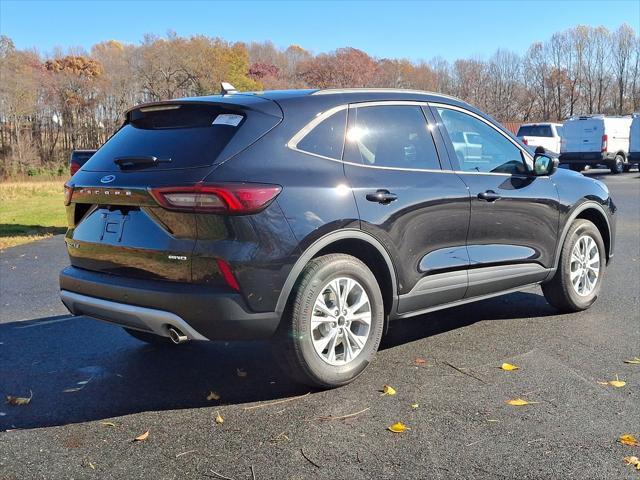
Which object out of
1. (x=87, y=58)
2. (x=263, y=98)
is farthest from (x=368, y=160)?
(x=87, y=58)

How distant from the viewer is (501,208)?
501 centimetres

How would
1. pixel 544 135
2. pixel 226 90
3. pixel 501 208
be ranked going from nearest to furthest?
pixel 226 90 < pixel 501 208 < pixel 544 135

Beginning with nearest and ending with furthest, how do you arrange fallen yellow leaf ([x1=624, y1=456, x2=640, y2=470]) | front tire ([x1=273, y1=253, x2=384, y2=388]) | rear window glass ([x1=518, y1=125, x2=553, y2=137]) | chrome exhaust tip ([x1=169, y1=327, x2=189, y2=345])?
fallen yellow leaf ([x1=624, y1=456, x2=640, y2=470]) → chrome exhaust tip ([x1=169, y1=327, x2=189, y2=345]) → front tire ([x1=273, y1=253, x2=384, y2=388]) → rear window glass ([x1=518, y1=125, x2=553, y2=137])

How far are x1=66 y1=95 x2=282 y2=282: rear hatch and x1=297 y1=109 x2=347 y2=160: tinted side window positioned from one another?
0.78 ft

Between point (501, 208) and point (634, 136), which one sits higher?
point (634, 136)

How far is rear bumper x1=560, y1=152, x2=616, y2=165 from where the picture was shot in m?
25.9

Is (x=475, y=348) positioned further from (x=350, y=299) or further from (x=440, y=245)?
(x=350, y=299)

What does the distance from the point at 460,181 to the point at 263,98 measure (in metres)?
1.60

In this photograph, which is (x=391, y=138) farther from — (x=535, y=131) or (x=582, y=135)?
(x=535, y=131)

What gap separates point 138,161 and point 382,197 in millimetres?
1514

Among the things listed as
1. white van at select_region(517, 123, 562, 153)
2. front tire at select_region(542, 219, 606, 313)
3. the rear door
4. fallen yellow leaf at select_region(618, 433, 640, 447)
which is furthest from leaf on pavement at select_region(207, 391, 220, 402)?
white van at select_region(517, 123, 562, 153)

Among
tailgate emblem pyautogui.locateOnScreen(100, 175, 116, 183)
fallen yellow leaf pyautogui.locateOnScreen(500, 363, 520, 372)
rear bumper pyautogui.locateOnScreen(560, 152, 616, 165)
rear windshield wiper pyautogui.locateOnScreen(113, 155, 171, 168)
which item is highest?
rear windshield wiper pyautogui.locateOnScreen(113, 155, 171, 168)

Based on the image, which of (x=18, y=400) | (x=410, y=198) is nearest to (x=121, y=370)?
(x=18, y=400)

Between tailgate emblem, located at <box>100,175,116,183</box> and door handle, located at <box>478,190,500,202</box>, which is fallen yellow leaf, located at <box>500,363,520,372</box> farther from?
tailgate emblem, located at <box>100,175,116,183</box>
